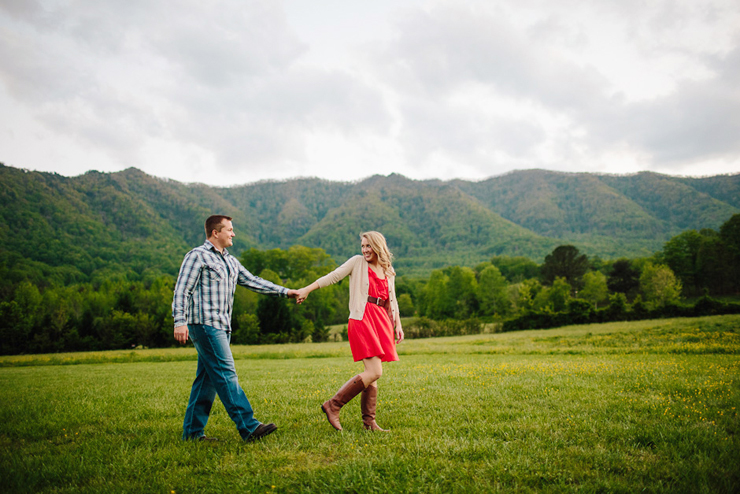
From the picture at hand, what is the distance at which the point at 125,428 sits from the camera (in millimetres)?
6422

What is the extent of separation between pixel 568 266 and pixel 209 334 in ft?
333

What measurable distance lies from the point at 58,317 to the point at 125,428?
211ft

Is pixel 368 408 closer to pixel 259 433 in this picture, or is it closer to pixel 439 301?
pixel 259 433

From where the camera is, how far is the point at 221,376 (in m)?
5.37

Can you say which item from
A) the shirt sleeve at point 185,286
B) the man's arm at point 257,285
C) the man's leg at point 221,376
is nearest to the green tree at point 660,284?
the man's arm at point 257,285

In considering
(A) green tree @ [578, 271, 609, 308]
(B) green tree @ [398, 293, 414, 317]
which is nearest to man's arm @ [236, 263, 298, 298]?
(A) green tree @ [578, 271, 609, 308]

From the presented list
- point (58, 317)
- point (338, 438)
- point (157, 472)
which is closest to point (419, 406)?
point (338, 438)

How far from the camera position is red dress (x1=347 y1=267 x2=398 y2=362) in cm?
585

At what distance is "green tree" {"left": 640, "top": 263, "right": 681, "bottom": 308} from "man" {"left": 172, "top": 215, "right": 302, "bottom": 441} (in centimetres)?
7878

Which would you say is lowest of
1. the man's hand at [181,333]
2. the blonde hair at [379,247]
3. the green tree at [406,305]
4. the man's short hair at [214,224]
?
the green tree at [406,305]

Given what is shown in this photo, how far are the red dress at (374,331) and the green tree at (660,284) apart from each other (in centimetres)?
7694

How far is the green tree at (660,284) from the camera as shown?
6672 centimetres

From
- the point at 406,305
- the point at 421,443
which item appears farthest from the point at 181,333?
the point at 406,305

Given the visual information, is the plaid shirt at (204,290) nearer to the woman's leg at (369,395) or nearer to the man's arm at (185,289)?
the man's arm at (185,289)
